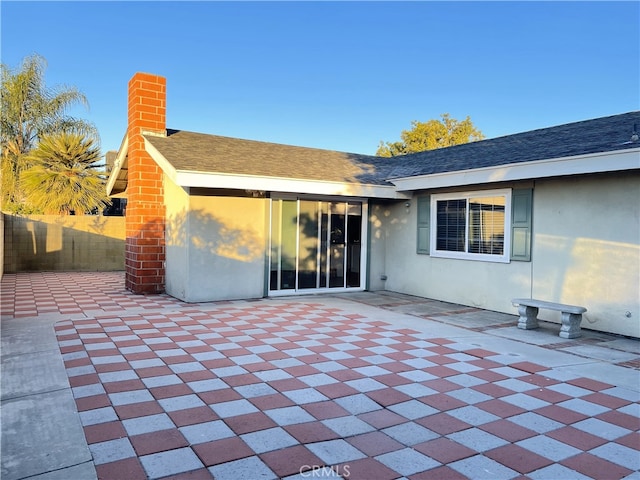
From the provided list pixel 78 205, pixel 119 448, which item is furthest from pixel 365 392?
pixel 78 205

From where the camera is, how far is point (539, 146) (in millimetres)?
7984

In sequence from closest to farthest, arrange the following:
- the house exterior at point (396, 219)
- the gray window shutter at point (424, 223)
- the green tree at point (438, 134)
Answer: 1. the house exterior at point (396, 219)
2. the gray window shutter at point (424, 223)
3. the green tree at point (438, 134)

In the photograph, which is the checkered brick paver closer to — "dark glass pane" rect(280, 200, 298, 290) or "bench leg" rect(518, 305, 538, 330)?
"bench leg" rect(518, 305, 538, 330)

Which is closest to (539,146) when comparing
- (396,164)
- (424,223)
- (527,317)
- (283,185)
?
(424,223)

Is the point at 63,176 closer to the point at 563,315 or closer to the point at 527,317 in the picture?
the point at 527,317

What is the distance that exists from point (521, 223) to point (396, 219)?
11.0 ft

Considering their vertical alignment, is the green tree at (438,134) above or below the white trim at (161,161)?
above

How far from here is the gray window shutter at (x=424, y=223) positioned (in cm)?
962

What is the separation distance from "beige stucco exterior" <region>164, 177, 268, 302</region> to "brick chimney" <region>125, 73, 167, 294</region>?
56cm

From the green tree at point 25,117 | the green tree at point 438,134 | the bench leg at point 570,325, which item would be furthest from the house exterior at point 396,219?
the green tree at point 438,134

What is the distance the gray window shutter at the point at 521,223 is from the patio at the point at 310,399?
52.9 inches

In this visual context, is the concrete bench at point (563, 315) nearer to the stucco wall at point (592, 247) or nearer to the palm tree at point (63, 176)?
the stucco wall at point (592, 247)

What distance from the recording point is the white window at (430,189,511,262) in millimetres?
8109

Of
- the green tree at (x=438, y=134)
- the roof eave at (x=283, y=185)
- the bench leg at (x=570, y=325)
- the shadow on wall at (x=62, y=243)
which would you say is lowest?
the bench leg at (x=570, y=325)
